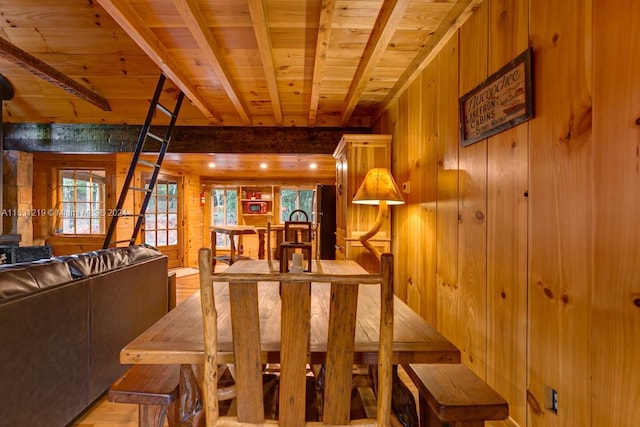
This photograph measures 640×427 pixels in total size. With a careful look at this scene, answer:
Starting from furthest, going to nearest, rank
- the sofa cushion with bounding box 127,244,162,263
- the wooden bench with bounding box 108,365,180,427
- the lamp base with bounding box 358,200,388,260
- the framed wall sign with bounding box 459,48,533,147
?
the lamp base with bounding box 358,200,388,260 → the sofa cushion with bounding box 127,244,162,263 → the framed wall sign with bounding box 459,48,533,147 → the wooden bench with bounding box 108,365,180,427

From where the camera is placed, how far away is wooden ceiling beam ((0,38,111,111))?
2318 millimetres

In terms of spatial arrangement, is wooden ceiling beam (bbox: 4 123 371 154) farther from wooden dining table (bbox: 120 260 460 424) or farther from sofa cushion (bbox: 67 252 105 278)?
wooden dining table (bbox: 120 260 460 424)

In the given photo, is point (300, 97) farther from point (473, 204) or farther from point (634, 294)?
point (634, 294)

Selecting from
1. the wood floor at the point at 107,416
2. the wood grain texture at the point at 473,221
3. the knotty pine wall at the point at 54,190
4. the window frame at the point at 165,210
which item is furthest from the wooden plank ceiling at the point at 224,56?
the wood floor at the point at 107,416

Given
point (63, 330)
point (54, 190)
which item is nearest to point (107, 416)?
point (63, 330)

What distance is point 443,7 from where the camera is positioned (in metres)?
1.74

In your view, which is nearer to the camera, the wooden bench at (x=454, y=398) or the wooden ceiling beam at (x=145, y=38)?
the wooden bench at (x=454, y=398)

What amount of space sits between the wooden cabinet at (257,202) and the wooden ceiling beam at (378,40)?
4.92m

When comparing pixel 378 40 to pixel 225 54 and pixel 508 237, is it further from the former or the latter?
pixel 508 237

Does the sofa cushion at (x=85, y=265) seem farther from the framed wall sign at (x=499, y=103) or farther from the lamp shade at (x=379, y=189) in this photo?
the framed wall sign at (x=499, y=103)

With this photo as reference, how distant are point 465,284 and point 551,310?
1.95 ft

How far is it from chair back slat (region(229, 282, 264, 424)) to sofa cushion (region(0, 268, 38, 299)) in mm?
1167

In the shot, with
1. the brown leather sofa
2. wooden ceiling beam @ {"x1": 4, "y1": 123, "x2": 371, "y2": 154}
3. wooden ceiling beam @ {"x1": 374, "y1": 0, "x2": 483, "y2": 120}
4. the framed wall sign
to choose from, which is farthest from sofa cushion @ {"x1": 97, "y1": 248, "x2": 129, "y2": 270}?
wooden ceiling beam @ {"x1": 374, "y1": 0, "x2": 483, "y2": 120}

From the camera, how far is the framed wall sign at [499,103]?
125 cm
